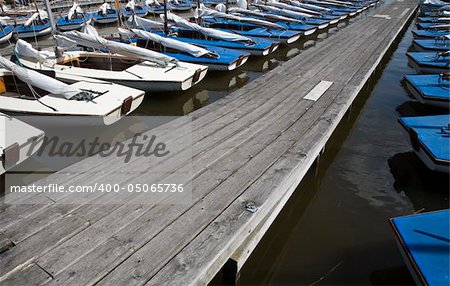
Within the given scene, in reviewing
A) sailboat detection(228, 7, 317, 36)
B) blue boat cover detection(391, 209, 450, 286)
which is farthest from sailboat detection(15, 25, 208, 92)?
sailboat detection(228, 7, 317, 36)

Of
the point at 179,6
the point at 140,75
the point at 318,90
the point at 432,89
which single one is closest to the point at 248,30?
the point at 140,75

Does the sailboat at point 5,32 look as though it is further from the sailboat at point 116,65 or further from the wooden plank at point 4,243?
the wooden plank at point 4,243

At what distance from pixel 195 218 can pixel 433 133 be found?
7.12 meters

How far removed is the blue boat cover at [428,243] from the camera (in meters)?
4.55

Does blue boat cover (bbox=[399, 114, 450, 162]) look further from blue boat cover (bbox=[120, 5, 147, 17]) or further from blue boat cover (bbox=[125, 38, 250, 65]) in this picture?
blue boat cover (bbox=[120, 5, 147, 17])

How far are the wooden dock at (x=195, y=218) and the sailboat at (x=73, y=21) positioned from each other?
21306 millimetres

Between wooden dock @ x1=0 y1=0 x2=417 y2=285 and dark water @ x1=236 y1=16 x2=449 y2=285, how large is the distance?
1088 mm

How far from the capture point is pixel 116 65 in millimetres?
13906

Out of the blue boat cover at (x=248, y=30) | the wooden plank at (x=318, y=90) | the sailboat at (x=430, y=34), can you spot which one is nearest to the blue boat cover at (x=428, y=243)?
the wooden plank at (x=318, y=90)

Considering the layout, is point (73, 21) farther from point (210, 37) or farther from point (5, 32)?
point (210, 37)

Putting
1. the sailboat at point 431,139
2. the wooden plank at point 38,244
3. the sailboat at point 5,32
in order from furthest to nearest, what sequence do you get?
the sailboat at point 5,32 → the sailboat at point 431,139 → the wooden plank at point 38,244

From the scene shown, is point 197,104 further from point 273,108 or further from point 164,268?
point 164,268

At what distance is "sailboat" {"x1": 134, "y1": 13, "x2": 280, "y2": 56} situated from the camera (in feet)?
58.3

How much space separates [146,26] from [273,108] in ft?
40.8
